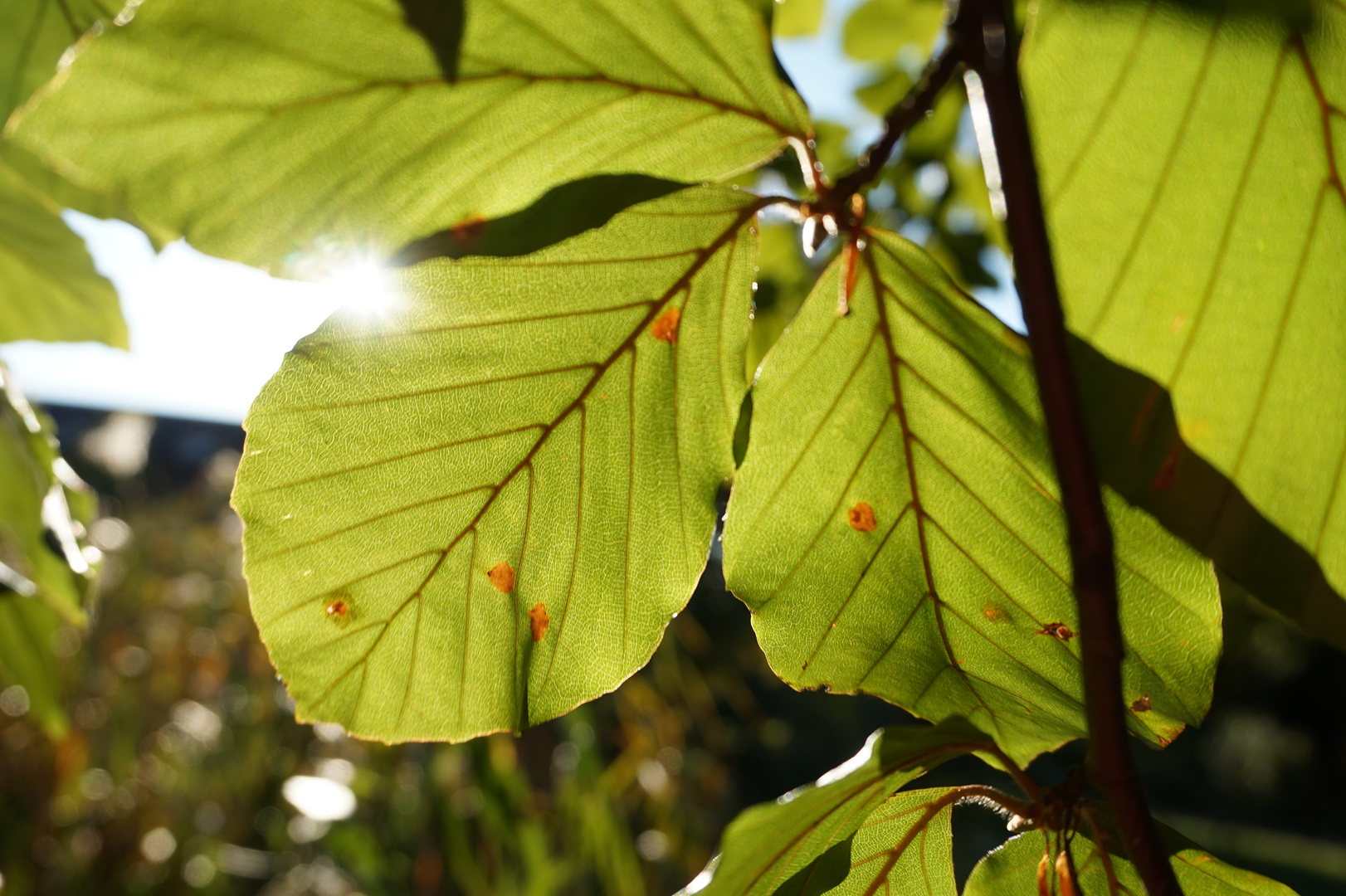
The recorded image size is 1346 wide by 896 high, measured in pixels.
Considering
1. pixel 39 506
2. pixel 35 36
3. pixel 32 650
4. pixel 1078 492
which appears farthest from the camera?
pixel 32 650

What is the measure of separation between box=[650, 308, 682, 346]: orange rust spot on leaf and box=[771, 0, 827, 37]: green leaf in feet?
2.43

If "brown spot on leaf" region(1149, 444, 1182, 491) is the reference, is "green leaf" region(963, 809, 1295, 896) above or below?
below

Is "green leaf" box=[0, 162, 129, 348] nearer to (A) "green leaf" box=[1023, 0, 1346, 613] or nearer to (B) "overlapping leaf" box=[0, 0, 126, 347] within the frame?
(B) "overlapping leaf" box=[0, 0, 126, 347]

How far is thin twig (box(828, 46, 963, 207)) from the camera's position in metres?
0.40

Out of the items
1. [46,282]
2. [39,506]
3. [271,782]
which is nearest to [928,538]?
[39,506]

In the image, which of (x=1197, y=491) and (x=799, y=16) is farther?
(x=799, y=16)

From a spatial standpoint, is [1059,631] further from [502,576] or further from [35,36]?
[35,36]

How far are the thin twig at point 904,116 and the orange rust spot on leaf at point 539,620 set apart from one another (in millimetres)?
265

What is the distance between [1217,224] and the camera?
1.15ft

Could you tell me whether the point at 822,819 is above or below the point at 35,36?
below

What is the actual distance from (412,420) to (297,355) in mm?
61

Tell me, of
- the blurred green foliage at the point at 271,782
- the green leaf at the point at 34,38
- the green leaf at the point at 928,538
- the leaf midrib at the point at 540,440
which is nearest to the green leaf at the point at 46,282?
the green leaf at the point at 34,38

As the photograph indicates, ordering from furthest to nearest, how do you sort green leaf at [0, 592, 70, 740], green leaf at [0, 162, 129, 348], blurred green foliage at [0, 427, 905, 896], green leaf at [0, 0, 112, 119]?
blurred green foliage at [0, 427, 905, 896], green leaf at [0, 592, 70, 740], green leaf at [0, 162, 129, 348], green leaf at [0, 0, 112, 119]

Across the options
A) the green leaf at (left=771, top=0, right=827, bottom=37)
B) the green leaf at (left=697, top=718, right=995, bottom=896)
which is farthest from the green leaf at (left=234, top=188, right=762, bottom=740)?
the green leaf at (left=771, top=0, right=827, bottom=37)
